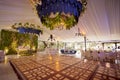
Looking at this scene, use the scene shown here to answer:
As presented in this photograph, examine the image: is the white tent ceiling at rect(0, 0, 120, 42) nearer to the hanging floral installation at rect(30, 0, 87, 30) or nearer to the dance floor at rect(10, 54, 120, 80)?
the hanging floral installation at rect(30, 0, 87, 30)

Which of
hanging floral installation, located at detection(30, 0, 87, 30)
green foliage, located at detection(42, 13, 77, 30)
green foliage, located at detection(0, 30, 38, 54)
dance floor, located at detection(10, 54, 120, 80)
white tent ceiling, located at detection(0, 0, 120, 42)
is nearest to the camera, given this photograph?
hanging floral installation, located at detection(30, 0, 87, 30)

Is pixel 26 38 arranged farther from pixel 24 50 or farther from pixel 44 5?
pixel 44 5

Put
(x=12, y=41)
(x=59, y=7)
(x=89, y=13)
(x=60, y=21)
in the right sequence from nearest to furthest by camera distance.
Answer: (x=59, y=7)
(x=60, y=21)
(x=89, y=13)
(x=12, y=41)

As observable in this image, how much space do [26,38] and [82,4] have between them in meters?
12.0

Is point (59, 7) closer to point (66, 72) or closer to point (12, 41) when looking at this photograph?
point (66, 72)

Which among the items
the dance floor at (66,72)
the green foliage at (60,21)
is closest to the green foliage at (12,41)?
the dance floor at (66,72)

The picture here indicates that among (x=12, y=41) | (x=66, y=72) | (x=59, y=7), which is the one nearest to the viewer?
(x=59, y=7)

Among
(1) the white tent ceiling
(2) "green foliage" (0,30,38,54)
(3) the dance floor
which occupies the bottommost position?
(3) the dance floor

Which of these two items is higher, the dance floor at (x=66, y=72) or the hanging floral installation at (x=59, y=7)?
the hanging floral installation at (x=59, y=7)

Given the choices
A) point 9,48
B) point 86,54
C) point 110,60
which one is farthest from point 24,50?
point 110,60

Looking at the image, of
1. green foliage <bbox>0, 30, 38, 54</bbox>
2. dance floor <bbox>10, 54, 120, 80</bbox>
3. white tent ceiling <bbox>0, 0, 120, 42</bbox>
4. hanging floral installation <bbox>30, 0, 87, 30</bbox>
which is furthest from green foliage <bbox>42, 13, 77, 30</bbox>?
green foliage <bbox>0, 30, 38, 54</bbox>

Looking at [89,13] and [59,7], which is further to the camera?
[89,13]

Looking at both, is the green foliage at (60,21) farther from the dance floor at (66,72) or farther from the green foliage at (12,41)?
the green foliage at (12,41)

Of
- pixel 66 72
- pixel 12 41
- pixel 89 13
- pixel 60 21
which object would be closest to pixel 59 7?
pixel 60 21
